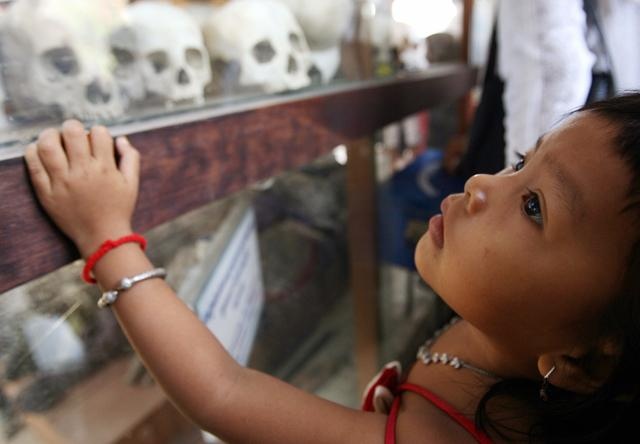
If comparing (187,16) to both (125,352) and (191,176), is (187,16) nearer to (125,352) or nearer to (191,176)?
(191,176)

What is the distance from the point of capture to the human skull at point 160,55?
1.54 feet

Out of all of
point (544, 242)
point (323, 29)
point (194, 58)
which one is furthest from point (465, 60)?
point (544, 242)

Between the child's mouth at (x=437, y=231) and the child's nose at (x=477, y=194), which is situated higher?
the child's nose at (x=477, y=194)

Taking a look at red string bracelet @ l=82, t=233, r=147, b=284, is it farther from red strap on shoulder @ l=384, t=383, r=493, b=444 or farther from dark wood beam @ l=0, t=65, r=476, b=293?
red strap on shoulder @ l=384, t=383, r=493, b=444

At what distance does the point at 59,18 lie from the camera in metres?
0.40

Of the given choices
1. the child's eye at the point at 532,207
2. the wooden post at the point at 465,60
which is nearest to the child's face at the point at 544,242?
the child's eye at the point at 532,207

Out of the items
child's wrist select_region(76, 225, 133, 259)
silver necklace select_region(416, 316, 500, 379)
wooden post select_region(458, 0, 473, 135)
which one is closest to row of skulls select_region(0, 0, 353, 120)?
child's wrist select_region(76, 225, 133, 259)

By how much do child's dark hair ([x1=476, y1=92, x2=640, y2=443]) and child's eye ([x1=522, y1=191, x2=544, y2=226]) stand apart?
0.19 feet

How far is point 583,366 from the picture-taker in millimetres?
370

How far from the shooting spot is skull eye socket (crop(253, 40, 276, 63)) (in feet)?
1.99

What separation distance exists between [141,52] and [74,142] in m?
0.18

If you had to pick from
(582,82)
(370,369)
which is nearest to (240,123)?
(582,82)

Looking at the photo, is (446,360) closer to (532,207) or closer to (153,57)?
(532,207)

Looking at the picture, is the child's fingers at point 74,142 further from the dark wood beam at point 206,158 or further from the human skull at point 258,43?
the human skull at point 258,43
